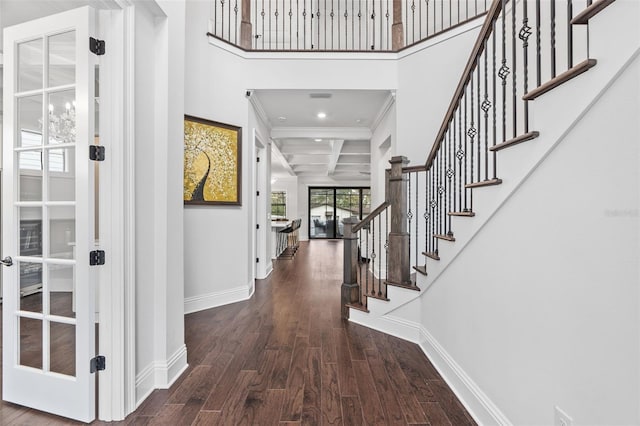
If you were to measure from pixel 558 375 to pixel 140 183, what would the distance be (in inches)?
→ 90.8

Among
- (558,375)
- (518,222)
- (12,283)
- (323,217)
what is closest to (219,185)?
(12,283)

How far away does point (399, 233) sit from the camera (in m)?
2.90

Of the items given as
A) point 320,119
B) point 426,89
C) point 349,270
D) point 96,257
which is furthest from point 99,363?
point 320,119

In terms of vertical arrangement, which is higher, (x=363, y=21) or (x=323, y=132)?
(x=363, y=21)

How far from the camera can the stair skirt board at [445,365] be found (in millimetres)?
1653

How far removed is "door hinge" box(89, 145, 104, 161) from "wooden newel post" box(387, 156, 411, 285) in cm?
226

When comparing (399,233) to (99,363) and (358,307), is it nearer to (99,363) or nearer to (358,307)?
(358,307)

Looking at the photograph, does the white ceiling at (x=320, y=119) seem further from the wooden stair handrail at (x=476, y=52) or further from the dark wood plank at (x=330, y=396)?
the dark wood plank at (x=330, y=396)

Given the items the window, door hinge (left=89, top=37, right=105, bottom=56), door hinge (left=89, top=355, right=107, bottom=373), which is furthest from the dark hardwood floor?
the window

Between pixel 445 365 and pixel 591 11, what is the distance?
6.81 feet

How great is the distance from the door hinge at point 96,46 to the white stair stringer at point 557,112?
225 centimetres

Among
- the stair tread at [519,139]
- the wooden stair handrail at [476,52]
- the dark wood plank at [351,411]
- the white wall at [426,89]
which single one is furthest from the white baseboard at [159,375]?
the white wall at [426,89]

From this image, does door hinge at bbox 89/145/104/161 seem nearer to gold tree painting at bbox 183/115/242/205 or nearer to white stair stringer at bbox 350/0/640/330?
gold tree painting at bbox 183/115/242/205

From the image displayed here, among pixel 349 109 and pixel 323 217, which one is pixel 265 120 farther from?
pixel 323 217
